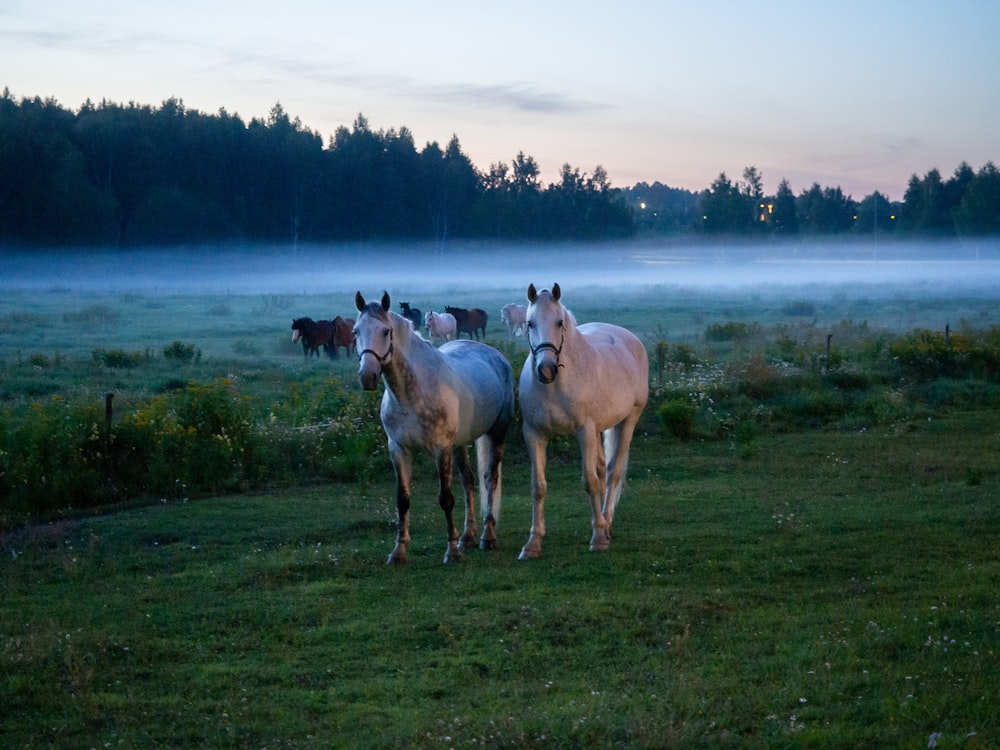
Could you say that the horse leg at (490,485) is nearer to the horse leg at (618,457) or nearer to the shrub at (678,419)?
the horse leg at (618,457)

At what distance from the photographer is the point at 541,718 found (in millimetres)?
4957

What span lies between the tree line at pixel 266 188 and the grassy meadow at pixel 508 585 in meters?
49.6

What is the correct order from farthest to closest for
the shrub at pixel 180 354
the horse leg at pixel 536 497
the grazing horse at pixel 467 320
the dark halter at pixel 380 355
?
the grazing horse at pixel 467 320
the shrub at pixel 180 354
the horse leg at pixel 536 497
the dark halter at pixel 380 355

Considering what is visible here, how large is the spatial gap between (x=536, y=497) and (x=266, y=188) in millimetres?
69202

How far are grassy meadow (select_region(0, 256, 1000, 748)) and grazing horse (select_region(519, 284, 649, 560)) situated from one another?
491 millimetres

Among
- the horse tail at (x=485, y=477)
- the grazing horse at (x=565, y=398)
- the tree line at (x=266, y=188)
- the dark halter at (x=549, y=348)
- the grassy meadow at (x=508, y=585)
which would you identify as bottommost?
the grassy meadow at (x=508, y=585)

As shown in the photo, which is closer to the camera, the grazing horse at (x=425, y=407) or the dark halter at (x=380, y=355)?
the dark halter at (x=380, y=355)

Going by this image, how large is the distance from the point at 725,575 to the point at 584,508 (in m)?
3.15

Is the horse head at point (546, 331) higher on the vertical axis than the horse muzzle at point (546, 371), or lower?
higher

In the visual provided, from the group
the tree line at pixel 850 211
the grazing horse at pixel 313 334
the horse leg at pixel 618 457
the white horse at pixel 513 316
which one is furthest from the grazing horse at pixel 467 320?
the tree line at pixel 850 211

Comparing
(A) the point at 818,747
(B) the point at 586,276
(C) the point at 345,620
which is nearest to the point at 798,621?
(A) the point at 818,747

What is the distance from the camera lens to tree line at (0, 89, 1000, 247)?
203 feet

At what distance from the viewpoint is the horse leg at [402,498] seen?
8.56 metres

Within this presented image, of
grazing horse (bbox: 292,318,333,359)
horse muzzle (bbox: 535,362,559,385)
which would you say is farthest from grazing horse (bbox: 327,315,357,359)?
horse muzzle (bbox: 535,362,559,385)
